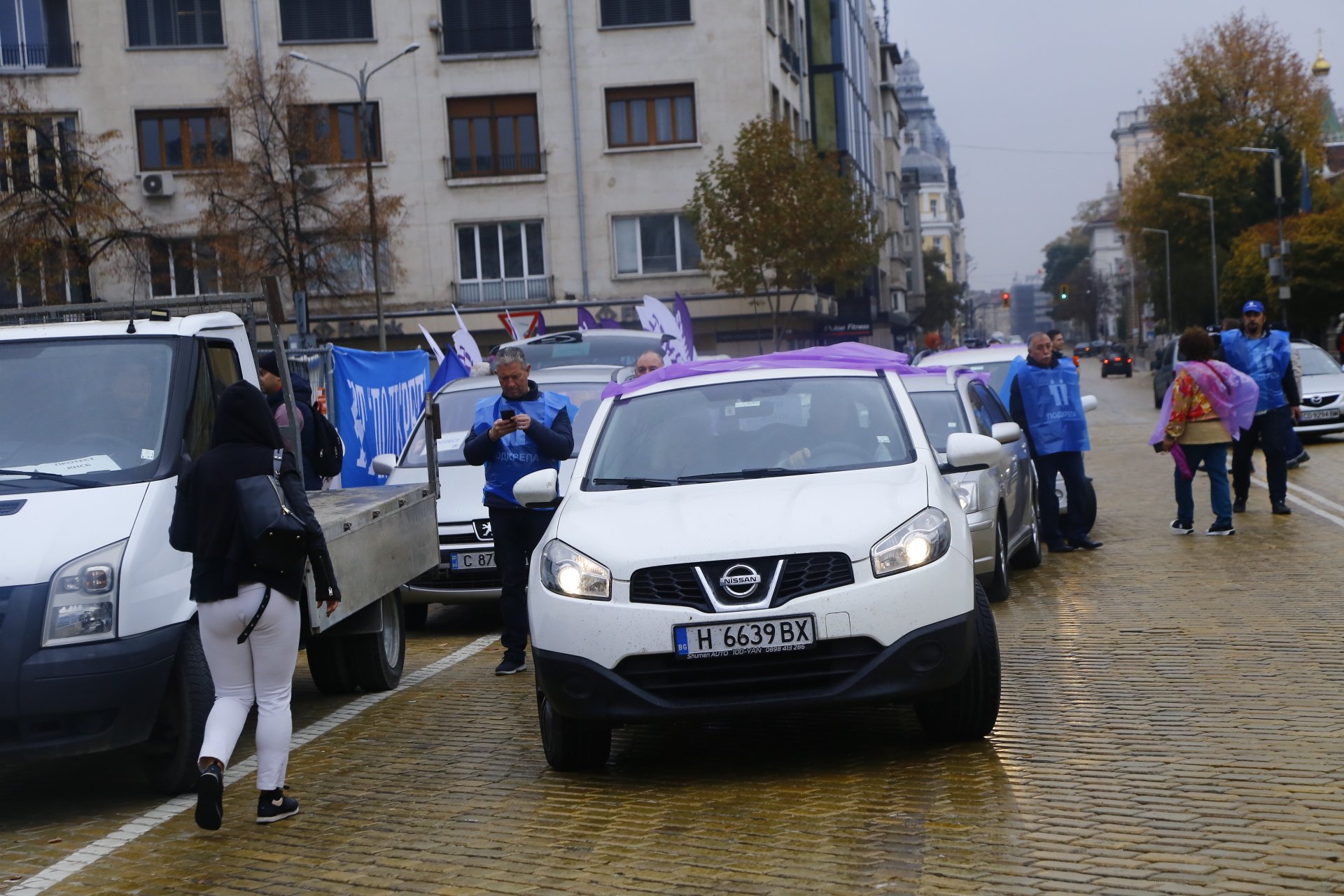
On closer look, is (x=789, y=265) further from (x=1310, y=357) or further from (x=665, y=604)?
(x=665, y=604)

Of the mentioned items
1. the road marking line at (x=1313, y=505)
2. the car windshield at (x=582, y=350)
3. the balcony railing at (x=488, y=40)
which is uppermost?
the balcony railing at (x=488, y=40)

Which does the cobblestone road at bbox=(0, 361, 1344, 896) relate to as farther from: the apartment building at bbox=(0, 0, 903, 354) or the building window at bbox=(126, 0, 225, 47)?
the building window at bbox=(126, 0, 225, 47)

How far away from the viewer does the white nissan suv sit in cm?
615

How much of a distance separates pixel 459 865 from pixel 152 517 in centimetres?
216

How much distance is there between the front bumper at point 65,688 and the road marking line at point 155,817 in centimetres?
32

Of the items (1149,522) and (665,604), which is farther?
(1149,522)

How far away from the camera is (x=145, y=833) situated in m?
6.16

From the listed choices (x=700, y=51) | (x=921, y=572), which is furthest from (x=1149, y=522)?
(x=700, y=51)

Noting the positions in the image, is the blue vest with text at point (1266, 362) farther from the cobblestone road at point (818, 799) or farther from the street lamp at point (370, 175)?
the street lamp at point (370, 175)

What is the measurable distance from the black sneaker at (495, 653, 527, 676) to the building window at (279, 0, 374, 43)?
37822 millimetres

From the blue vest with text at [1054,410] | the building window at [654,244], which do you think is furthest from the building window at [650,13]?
the blue vest with text at [1054,410]

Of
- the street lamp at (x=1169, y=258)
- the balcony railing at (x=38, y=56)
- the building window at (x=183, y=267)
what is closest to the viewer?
the building window at (x=183, y=267)

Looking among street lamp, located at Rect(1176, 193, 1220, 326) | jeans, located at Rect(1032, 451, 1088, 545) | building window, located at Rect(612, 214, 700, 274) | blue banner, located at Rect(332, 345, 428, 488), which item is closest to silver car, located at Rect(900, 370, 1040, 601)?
jeans, located at Rect(1032, 451, 1088, 545)

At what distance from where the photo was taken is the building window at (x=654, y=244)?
4497 centimetres
